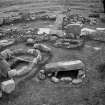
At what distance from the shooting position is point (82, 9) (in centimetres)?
1695

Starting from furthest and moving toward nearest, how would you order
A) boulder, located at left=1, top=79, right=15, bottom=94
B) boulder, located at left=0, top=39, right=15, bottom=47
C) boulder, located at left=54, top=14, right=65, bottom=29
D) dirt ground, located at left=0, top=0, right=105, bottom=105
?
boulder, located at left=54, top=14, right=65, bottom=29
boulder, located at left=0, top=39, right=15, bottom=47
boulder, located at left=1, top=79, right=15, bottom=94
dirt ground, located at left=0, top=0, right=105, bottom=105

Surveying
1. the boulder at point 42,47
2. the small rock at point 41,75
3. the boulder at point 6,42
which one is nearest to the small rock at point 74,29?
the boulder at point 42,47

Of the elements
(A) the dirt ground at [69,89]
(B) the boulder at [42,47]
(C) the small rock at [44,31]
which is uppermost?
(C) the small rock at [44,31]

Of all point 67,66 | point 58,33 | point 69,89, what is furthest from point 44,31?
point 69,89

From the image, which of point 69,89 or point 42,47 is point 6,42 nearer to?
point 42,47

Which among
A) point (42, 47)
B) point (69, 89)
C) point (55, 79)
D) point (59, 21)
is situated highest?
point (59, 21)

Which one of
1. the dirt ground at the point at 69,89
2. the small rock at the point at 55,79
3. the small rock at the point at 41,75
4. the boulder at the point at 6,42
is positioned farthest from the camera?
the boulder at the point at 6,42

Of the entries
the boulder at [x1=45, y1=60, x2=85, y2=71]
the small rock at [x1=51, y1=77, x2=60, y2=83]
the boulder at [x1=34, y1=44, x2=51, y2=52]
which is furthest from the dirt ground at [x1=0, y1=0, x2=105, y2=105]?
the boulder at [x1=45, y1=60, x2=85, y2=71]

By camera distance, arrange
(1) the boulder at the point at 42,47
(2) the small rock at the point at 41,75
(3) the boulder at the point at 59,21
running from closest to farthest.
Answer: (2) the small rock at the point at 41,75, (1) the boulder at the point at 42,47, (3) the boulder at the point at 59,21

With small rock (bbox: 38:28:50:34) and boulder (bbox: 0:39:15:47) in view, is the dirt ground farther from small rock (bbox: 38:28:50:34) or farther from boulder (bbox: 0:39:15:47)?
small rock (bbox: 38:28:50:34)

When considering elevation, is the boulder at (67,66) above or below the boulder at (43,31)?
below

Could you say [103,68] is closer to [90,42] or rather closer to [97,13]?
[90,42]

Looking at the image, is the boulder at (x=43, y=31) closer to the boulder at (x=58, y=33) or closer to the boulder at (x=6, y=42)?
the boulder at (x=58, y=33)

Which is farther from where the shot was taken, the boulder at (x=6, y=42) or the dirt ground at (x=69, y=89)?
the boulder at (x=6, y=42)
